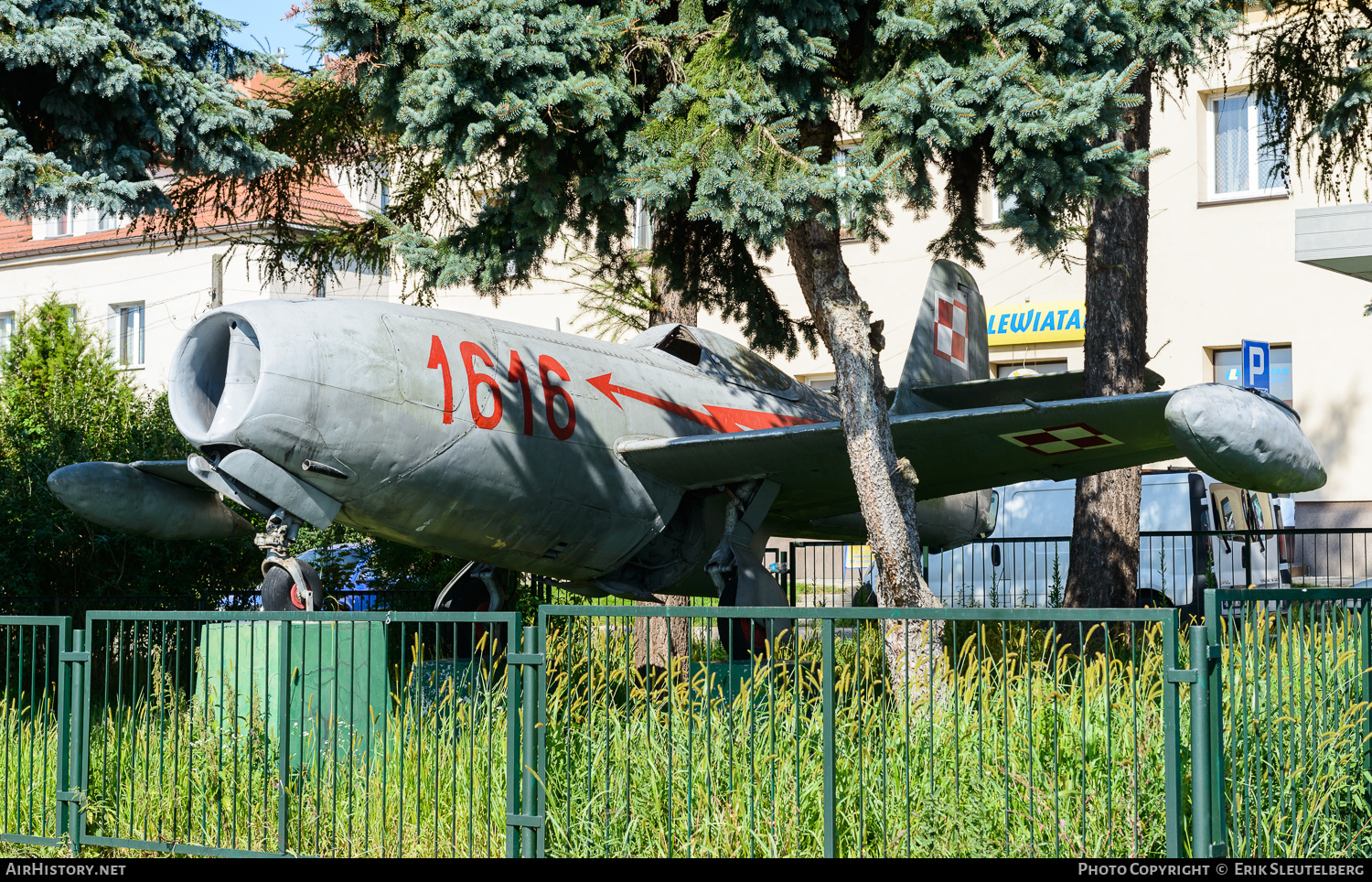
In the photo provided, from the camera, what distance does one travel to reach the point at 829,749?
5152mm

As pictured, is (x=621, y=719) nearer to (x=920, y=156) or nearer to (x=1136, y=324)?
(x=920, y=156)

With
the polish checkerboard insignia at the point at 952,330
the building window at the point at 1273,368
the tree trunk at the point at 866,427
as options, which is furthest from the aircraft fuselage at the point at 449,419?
the building window at the point at 1273,368

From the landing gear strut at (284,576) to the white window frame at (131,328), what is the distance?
1000 inches

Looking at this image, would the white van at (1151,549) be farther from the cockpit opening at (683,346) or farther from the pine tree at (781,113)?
the pine tree at (781,113)

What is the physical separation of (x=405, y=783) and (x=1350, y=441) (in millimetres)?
20414

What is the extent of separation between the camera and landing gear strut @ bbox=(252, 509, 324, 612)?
8.23 metres

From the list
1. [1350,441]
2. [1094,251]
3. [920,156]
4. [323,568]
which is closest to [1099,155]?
[920,156]

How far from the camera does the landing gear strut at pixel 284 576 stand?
8234 millimetres

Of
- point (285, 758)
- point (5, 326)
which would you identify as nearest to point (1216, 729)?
point (285, 758)

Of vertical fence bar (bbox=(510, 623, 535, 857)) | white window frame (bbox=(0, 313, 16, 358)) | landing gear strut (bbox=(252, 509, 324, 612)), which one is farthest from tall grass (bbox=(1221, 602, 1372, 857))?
white window frame (bbox=(0, 313, 16, 358))

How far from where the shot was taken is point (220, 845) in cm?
635

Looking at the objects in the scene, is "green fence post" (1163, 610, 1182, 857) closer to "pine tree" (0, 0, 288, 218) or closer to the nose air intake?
the nose air intake

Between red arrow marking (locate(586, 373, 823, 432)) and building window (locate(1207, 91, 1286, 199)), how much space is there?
15.2 m

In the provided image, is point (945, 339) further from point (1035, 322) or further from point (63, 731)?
point (1035, 322)
